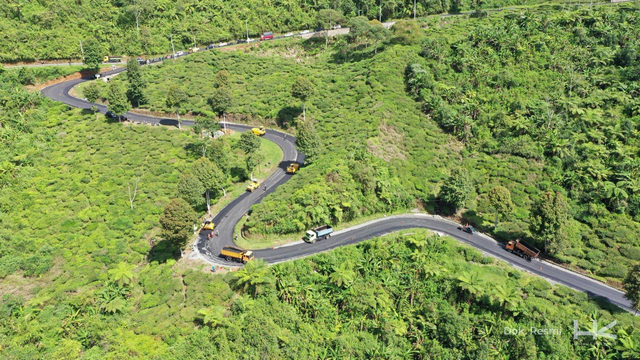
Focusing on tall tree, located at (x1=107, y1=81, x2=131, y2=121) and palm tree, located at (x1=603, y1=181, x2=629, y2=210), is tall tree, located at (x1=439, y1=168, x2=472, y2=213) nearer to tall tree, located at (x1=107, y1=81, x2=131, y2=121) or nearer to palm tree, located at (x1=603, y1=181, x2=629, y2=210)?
palm tree, located at (x1=603, y1=181, x2=629, y2=210)

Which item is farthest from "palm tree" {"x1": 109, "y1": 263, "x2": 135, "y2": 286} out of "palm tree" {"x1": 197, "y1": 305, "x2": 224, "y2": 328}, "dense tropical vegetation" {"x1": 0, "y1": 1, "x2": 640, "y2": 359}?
"palm tree" {"x1": 197, "y1": 305, "x2": 224, "y2": 328}

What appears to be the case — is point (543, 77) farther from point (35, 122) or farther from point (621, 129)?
point (35, 122)

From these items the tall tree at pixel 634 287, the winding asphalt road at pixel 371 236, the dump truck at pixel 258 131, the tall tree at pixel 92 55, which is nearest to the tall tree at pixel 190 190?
the winding asphalt road at pixel 371 236

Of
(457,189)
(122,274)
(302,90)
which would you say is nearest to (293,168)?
(302,90)

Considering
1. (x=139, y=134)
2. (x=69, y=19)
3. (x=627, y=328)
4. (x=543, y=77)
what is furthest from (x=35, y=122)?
(x=543, y=77)

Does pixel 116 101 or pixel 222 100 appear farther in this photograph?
pixel 222 100

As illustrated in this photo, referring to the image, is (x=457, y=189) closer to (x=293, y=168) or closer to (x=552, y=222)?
(x=552, y=222)
